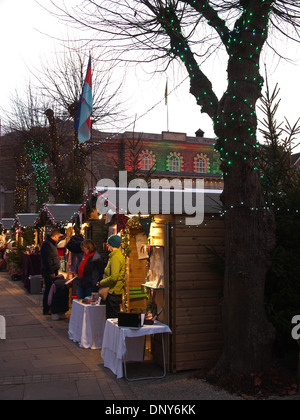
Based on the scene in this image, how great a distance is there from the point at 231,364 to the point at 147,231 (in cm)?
242

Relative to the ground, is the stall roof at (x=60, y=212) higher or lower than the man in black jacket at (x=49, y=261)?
higher

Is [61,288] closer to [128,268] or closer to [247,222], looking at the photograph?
[128,268]

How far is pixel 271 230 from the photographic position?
6.41 meters

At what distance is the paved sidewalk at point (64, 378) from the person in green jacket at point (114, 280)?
0.83 metres

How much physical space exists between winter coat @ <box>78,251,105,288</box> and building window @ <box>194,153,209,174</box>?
3688 centimetres

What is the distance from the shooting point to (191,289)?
7.19 meters

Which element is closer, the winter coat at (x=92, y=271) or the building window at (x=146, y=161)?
the winter coat at (x=92, y=271)

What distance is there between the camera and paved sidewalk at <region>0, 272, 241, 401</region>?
593cm

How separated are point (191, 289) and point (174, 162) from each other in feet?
124

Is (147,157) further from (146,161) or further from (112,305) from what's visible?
(112,305)

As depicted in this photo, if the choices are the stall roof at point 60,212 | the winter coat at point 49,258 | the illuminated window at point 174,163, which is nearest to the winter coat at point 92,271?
the winter coat at point 49,258

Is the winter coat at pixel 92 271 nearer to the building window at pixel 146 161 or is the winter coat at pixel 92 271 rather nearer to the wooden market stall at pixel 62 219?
the wooden market stall at pixel 62 219

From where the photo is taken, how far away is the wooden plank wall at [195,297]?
7094 mm

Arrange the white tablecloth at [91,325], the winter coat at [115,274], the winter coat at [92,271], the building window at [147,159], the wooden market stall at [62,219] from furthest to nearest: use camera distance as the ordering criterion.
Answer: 1. the building window at [147,159]
2. the wooden market stall at [62,219]
3. the winter coat at [92,271]
4. the white tablecloth at [91,325]
5. the winter coat at [115,274]
